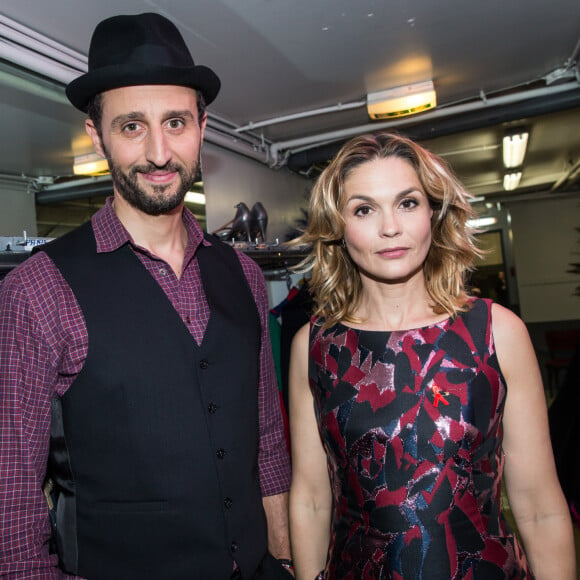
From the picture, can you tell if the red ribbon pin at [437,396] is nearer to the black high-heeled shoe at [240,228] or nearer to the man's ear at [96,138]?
the man's ear at [96,138]

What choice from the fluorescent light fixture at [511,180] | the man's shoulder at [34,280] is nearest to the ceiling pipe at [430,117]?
the man's shoulder at [34,280]

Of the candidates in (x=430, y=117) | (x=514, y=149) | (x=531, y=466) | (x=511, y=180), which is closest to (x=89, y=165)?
(x=531, y=466)

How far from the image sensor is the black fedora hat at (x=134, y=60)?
143 cm

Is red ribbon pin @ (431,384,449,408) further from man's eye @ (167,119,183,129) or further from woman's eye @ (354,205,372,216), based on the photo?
man's eye @ (167,119,183,129)

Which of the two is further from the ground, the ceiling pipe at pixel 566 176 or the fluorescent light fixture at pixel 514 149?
the ceiling pipe at pixel 566 176

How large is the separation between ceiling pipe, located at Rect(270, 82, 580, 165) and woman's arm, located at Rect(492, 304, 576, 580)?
3.95 m

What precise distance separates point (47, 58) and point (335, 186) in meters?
2.15

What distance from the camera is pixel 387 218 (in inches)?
58.0

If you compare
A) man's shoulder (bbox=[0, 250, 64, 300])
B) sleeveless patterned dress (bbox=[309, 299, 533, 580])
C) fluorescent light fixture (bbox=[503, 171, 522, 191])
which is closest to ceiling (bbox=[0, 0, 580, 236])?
man's shoulder (bbox=[0, 250, 64, 300])

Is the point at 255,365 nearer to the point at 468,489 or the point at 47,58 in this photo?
the point at 468,489

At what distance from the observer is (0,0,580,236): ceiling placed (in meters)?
2.79

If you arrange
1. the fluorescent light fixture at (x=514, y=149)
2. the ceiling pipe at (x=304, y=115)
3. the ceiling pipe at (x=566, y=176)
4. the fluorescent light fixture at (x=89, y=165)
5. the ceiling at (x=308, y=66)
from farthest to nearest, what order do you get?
the ceiling pipe at (x=566, y=176)
the fluorescent light fixture at (x=514, y=149)
the ceiling pipe at (x=304, y=115)
the fluorescent light fixture at (x=89, y=165)
the ceiling at (x=308, y=66)

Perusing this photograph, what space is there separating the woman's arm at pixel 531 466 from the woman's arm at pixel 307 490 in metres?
0.51

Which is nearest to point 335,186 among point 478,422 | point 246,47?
point 478,422
